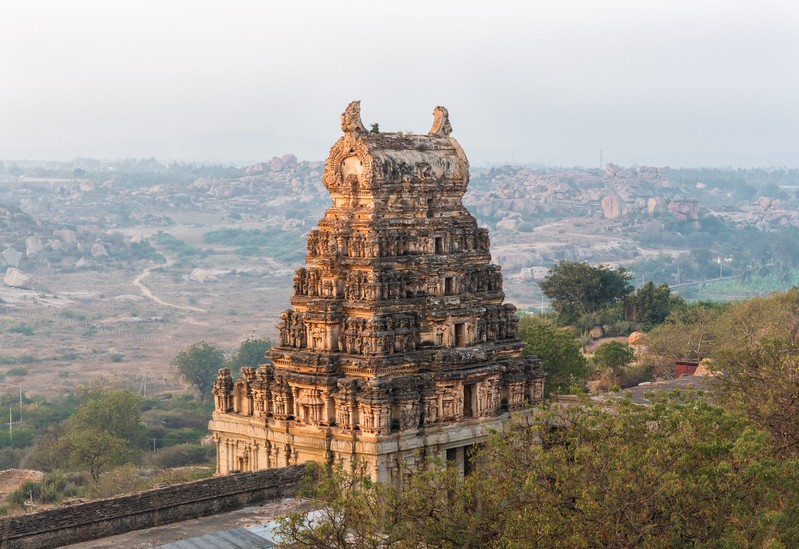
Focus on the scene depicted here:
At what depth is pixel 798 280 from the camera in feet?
593

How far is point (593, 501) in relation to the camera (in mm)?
24109

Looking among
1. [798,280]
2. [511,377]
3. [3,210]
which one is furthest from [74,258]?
[511,377]

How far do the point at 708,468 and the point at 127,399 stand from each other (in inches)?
1333

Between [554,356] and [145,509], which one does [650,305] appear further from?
[145,509]

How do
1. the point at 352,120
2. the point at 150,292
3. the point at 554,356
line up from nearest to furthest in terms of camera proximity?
the point at 352,120, the point at 554,356, the point at 150,292

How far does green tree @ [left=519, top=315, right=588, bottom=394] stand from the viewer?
45.9 m

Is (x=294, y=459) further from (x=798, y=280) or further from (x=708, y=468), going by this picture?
(x=798, y=280)

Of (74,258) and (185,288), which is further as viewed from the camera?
(74,258)

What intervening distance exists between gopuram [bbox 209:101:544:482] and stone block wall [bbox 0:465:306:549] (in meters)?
1.57

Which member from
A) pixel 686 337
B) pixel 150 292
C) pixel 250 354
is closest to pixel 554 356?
pixel 686 337

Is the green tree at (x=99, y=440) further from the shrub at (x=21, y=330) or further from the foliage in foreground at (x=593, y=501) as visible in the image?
the shrub at (x=21, y=330)

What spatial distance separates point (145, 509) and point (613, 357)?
28920 millimetres

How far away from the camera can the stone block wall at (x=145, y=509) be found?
27.1 metres

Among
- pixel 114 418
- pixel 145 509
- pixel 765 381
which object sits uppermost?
pixel 765 381
